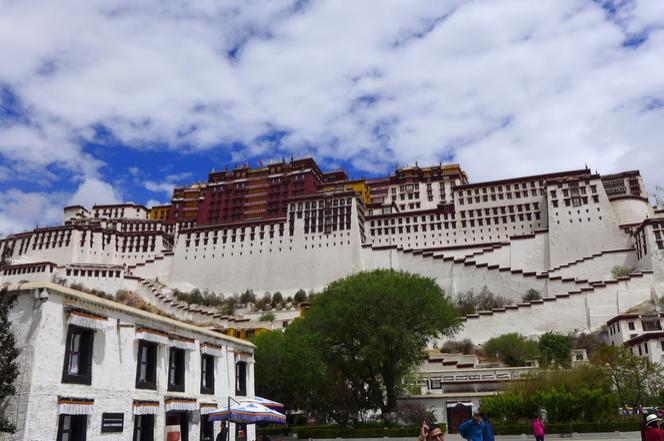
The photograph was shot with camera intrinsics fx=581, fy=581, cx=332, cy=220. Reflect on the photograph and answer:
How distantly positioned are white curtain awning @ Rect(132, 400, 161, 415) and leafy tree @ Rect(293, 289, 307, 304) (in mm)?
56527

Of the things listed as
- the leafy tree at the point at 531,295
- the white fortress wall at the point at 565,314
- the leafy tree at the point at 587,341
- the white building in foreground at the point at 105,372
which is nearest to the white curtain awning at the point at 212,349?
the white building in foreground at the point at 105,372

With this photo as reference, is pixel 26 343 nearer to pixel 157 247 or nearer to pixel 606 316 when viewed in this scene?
pixel 606 316

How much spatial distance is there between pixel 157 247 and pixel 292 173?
2542 centimetres

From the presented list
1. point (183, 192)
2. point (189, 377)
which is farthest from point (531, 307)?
point (183, 192)

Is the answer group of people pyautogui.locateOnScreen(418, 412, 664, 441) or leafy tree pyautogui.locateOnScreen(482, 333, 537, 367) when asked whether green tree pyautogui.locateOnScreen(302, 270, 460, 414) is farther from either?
group of people pyautogui.locateOnScreen(418, 412, 664, 441)

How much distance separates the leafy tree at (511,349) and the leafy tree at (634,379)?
13.6m

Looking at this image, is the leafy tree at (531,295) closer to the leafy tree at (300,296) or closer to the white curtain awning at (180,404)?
the leafy tree at (300,296)

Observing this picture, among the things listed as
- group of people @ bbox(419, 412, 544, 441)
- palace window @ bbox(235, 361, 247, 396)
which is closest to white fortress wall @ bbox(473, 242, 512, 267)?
palace window @ bbox(235, 361, 247, 396)

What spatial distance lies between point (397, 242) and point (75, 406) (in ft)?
235

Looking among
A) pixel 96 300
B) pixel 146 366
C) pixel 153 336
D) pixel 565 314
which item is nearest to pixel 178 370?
pixel 146 366

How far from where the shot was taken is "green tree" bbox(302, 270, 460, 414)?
32219mm

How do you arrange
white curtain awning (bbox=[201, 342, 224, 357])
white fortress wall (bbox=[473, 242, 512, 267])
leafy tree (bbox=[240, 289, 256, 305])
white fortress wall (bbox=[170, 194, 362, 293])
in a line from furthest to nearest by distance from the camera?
1. white fortress wall (bbox=[170, 194, 362, 293])
2. leafy tree (bbox=[240, 289, 256, 305])
3. white fortress wall (bbox=[473, 242, 512, 267])
4. white curtain awning (bbox=[201, 342, 224, 357])

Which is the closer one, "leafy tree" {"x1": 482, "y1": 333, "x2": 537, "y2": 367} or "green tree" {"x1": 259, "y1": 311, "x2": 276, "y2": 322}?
"leafy tree" {"x1": 482, "y1": 333, "x2": 537, "y2": 367}

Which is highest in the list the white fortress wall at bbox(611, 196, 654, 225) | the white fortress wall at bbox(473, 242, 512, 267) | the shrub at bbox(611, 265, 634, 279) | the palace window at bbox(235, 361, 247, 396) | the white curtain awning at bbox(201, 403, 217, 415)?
the white fortress wall at bbox(611, 196, 654, 225)
